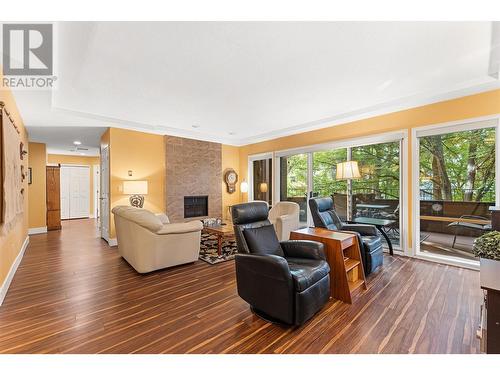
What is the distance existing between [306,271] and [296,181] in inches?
155

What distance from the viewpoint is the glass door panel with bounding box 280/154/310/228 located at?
5500 mm

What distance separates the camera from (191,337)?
5.83 feet

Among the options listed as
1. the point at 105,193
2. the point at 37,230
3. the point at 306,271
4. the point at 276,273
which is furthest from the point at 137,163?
the point at 306,271

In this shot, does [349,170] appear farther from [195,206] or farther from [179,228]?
[195,206]

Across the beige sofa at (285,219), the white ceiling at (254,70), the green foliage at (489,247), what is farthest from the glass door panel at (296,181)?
the green foliage at (489,247)

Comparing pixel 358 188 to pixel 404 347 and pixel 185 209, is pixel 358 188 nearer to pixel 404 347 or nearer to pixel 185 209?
pixel 404 347

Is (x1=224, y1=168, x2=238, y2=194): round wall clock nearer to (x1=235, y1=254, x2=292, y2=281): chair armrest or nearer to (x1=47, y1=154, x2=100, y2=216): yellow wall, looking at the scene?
(x1=235, y1=254, x2=292, y2=281): chair armrest

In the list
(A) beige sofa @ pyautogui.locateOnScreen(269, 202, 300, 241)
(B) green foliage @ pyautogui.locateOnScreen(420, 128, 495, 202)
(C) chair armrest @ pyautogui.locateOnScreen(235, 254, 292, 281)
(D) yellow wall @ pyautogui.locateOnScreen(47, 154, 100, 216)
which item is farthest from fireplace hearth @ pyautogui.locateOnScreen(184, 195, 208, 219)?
(D) yellow wall @ pyautogui.locateOnScreen(47, 154, 100, 216)

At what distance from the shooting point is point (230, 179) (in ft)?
22.2

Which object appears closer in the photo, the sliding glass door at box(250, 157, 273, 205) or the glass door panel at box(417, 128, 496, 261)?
the glass door panel at box(417, 128, 496, 261)

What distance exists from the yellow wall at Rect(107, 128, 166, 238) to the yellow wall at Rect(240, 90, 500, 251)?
3281mm

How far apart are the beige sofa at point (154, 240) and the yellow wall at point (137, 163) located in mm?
1497

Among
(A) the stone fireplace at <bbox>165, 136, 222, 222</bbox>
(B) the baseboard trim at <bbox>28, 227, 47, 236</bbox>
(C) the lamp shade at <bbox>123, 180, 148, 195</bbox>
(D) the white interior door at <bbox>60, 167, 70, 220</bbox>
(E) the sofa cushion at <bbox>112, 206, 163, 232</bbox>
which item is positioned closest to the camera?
(E) the sofa cushion at <bbox>112, 206, 163, 232</bbox>
